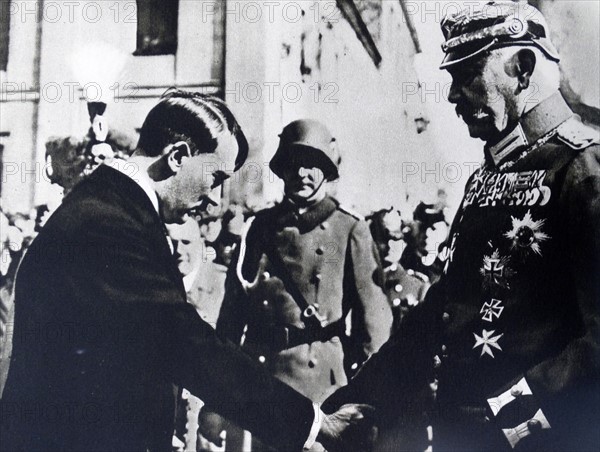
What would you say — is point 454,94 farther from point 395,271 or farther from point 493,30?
point 395,271

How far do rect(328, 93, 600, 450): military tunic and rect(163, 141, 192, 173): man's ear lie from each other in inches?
40.6

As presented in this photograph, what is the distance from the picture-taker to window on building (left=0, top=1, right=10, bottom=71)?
8.09ft

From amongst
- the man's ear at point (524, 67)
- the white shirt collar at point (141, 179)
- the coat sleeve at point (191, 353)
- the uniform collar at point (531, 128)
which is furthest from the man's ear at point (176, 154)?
the man's ear at point (524, 67)

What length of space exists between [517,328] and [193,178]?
131cm

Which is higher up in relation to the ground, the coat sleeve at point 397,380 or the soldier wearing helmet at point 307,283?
the soldier wearing helmet at point 307,283

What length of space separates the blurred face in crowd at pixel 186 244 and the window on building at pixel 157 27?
68 centimetres

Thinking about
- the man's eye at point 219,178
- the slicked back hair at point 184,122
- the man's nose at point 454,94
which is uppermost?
the man's nose at point 454,94

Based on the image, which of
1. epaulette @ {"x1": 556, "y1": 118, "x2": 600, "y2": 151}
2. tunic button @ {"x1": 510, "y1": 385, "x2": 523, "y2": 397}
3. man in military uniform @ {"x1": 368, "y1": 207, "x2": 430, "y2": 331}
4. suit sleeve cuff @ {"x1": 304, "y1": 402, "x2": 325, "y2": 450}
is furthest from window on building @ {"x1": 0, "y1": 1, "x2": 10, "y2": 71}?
tunic button @ {"x1": 510, "y1": 385, "x2": 523, "y2": 397}

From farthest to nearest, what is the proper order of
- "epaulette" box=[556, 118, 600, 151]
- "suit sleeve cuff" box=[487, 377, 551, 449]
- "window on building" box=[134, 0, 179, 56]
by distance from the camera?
"window on building" box=[134, 0, 179, 56] < "epaulette" box=[556, 118, 600, 151] < "suit sleeve cuff" box=[487, 377, 551, 449]

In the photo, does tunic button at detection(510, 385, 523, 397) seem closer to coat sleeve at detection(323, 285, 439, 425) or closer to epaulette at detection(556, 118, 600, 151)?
coat sleeve at detection(323, 285, 439, 425)

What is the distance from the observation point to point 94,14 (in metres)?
2.44

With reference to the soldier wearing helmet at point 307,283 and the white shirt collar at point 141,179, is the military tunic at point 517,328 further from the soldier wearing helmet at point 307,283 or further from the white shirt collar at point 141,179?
the white shirt collar at point 141,179

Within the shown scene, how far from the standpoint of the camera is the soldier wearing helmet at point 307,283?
2.25 metres

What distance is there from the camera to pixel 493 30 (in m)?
2.34
